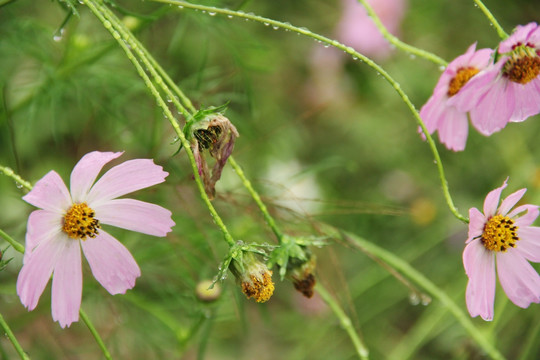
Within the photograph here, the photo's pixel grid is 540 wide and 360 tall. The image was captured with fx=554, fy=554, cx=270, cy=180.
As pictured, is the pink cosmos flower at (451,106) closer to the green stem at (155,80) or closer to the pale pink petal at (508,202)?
the pale pink petal at (508,202)

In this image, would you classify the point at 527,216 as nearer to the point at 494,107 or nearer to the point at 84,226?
the point at 494,107

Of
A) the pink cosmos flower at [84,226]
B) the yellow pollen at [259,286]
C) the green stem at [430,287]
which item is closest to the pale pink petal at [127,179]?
the pink cosmos flower at [84,226]

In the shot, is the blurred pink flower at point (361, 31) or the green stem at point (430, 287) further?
the blurred pink flower at point (361, 31)

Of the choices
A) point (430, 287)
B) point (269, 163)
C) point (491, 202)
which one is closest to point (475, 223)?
point (491, 202)

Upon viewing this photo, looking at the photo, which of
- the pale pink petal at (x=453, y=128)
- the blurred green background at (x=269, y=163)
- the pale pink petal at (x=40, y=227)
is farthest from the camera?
the blurred green background at (x=269, y=163)

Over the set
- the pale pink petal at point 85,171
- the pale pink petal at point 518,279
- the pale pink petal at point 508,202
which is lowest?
the pale pink petal at point 85,171

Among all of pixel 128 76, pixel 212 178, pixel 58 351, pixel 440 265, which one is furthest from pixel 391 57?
pixel 212 178

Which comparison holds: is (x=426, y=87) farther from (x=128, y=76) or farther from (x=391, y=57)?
(x=128, y=76)
